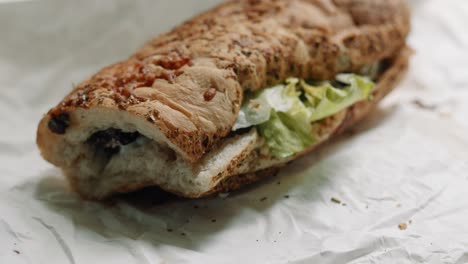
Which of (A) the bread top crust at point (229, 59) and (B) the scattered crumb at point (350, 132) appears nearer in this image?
(A) the bread top crust at point (229, 59)

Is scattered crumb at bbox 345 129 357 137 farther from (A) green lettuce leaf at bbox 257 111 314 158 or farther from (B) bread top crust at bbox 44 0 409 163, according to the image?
(A) green lettuce leaf at bbox 257 111 314 158

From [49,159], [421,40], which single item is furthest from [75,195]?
[421,40]

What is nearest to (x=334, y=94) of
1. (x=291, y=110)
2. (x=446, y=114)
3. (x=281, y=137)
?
(x=291, y=110)

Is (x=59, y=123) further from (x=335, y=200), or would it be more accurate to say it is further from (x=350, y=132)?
→ (x=350, y=132)

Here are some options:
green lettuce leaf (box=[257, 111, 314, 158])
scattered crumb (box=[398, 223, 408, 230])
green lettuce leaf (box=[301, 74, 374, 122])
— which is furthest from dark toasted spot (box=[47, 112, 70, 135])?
scattered crumb (box=[398, 223, 408, 230])

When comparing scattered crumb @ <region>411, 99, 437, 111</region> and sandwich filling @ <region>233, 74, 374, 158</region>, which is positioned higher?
sandwich filling @ <region>233, 74, 374, 158</region>

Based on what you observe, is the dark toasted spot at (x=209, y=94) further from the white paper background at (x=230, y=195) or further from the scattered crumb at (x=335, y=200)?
the scattered crumb at (x=335, y=200)

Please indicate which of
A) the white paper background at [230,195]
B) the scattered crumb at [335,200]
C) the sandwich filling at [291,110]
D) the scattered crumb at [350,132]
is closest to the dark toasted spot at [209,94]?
the sandwich filling at [291,110]
